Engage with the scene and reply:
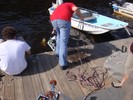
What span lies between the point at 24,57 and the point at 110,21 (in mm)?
6250

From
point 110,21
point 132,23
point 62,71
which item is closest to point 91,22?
point 110,21

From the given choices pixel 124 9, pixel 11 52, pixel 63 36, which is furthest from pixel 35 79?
pixel 124 9

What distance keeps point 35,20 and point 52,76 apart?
948 cm

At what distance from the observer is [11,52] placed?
6.51 metres

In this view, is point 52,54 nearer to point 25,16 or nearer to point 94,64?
point 94,64

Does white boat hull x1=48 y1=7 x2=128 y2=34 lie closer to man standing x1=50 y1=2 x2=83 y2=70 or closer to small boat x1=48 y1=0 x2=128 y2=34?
small boat x1=48 y1=0 x2=128 y2=34

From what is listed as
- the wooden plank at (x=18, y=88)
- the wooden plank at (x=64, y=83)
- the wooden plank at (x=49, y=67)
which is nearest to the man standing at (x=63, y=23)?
the wooden plank at (x=64, y=83)

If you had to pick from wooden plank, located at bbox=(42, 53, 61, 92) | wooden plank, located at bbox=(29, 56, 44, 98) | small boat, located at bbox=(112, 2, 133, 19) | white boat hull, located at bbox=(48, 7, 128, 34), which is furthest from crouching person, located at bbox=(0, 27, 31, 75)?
small boat, located at bbox=(112, 2, 133, 19)

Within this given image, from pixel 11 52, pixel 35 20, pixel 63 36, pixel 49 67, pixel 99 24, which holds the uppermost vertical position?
pixel 63 36

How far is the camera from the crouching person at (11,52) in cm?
648

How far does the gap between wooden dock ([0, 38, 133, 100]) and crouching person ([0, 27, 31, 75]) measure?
33 centimetres

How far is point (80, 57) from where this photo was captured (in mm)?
7598

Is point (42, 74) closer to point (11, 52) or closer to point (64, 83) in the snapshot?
point (64, 83)

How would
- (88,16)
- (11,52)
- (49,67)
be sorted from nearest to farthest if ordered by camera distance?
1. (11,52)
2. (49,67)
3. (88,16)
